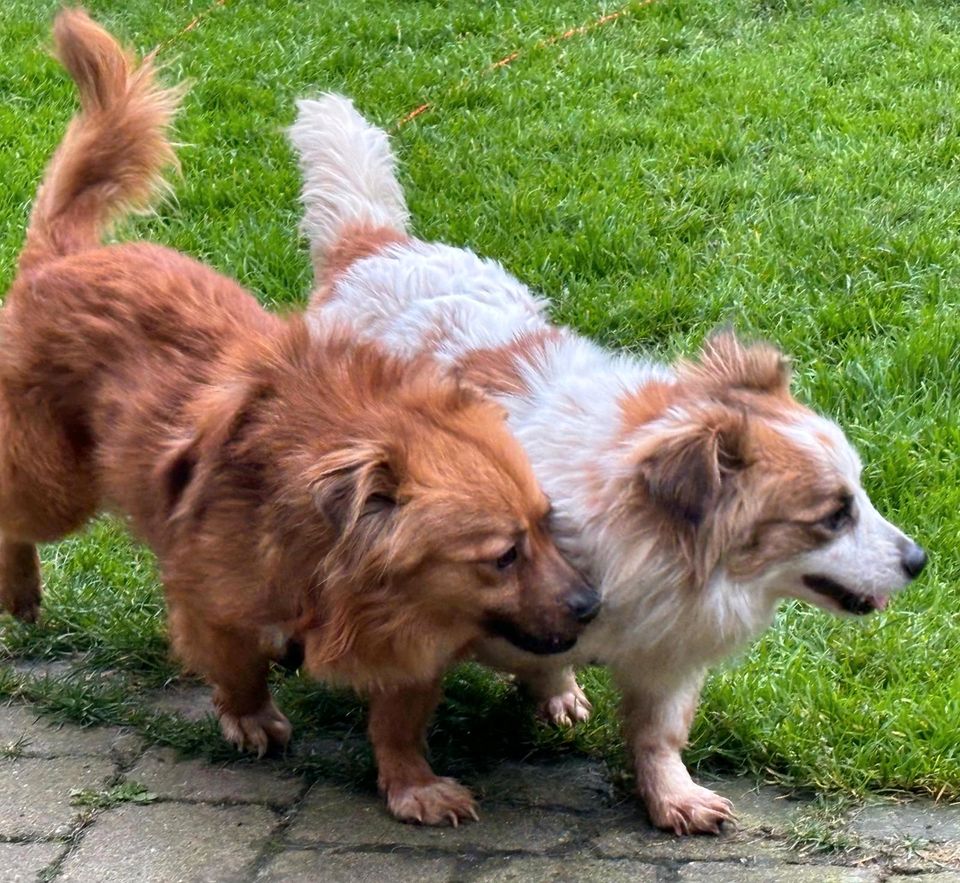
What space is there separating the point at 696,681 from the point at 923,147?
14.5 ft

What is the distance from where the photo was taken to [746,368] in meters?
3.42

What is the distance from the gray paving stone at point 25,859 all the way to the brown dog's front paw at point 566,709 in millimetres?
1376

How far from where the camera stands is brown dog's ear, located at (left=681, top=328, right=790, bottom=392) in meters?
3.41

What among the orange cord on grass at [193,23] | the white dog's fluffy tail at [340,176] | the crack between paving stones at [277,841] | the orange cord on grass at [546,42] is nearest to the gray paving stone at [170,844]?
the crack between paving stones at [277,841]

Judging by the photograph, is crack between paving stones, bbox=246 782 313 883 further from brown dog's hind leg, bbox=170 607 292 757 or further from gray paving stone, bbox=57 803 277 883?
brown dog's hind leg, bbox=170 607 292 757

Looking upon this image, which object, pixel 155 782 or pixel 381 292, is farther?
pixel 381 292

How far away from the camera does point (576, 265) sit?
6.11 meters

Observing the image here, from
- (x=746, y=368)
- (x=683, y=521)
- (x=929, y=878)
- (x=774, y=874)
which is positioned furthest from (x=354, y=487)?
(x=929, y=878)

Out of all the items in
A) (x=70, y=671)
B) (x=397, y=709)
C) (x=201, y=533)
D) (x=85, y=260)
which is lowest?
(x=70, y=671)

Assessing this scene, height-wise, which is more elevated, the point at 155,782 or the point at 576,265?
the point at 576,265

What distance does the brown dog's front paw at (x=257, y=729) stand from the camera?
3.71 metres

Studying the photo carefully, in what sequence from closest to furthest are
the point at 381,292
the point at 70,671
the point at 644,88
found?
1. the point at 70,671
2. the point at 381,292
3. the point at 644,88

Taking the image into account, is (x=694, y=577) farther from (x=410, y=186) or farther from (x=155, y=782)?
(x=410, y=186)

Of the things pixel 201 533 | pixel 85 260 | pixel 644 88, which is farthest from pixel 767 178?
pixel 201 533
